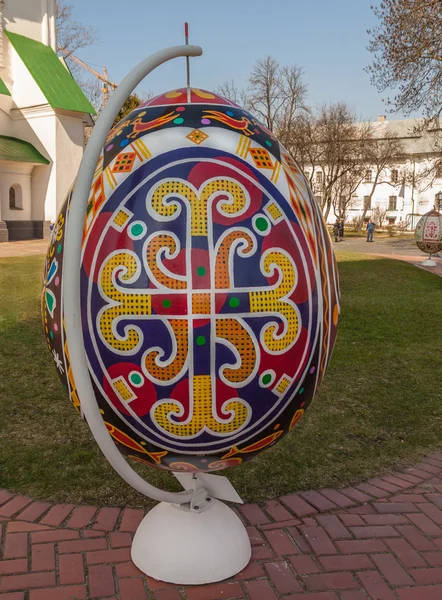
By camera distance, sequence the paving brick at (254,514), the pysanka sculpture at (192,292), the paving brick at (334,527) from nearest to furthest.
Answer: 1. the pysanka sculpture at (192,292)
2. the paving brick at (334,527)
3. the paving brick at (254,514)

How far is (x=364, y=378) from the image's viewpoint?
657 cm

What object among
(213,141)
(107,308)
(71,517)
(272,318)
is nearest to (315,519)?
(71,517)

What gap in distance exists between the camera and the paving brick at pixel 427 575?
9.50 ft

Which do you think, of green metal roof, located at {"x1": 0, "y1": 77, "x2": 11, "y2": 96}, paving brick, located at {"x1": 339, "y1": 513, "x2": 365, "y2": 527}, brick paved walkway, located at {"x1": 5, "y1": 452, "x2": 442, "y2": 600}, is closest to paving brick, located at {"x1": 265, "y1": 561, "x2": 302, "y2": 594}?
brick paved walkway, located at {"x1": 5, "y1": 452, "x2": 442, "y2": 600}

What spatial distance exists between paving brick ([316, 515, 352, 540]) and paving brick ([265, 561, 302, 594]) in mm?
423

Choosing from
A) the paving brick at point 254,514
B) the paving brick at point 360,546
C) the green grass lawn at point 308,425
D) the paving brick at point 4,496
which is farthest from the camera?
the green grass lawn at point 308,425

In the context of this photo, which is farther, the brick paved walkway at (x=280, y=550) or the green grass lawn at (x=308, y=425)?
the green grass lawn at (x=308, y=425)

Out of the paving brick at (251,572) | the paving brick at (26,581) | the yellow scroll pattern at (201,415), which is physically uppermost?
the yellow scroll pattern at (201,415)

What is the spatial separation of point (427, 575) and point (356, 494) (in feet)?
2.96

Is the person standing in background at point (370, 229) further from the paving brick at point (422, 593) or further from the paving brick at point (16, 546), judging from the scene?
the paving brick at point (16, 546)

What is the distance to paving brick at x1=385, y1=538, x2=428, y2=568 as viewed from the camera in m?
3.03

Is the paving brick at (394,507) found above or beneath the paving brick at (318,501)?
beneath

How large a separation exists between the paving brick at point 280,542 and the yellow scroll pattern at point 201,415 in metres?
1.03

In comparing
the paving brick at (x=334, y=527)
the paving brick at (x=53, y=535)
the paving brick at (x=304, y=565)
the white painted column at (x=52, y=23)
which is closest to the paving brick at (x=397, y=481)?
the paving brick at (x=334, y=527)
